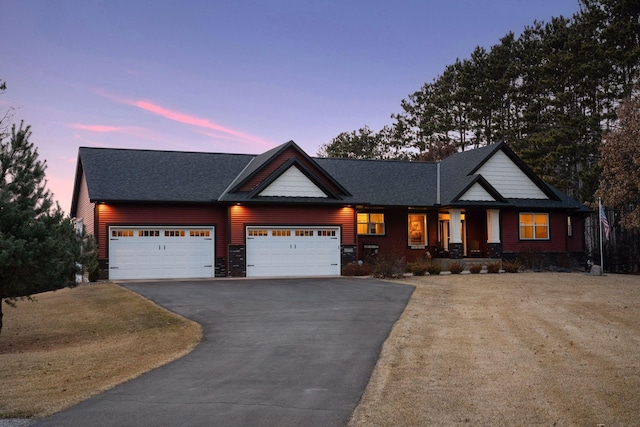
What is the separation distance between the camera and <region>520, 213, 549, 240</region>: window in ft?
111

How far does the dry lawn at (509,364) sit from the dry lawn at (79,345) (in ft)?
14.1

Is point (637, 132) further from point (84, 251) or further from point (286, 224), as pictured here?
point (84, 251)

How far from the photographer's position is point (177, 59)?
97.5ft

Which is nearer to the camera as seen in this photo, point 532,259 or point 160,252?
point 160,252

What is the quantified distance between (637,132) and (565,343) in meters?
23.2

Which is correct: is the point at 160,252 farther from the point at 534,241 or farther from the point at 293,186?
the point at 534,241

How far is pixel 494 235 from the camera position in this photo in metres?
32.6

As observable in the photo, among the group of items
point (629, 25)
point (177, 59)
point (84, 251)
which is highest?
point (629, 25)

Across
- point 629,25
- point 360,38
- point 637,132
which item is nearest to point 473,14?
point 360,38

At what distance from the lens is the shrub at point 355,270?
94.8 feet

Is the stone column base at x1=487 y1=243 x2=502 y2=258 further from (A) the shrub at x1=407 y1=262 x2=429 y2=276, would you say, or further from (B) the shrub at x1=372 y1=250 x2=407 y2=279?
(B) the shrub at x1=372 y1=250 x2=407 y2=279

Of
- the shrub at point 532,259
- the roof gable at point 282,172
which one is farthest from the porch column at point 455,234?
the roof gable at point 282,172

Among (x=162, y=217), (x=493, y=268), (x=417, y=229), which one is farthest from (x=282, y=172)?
(x=493, y=268)

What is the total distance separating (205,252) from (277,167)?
17.4ft
